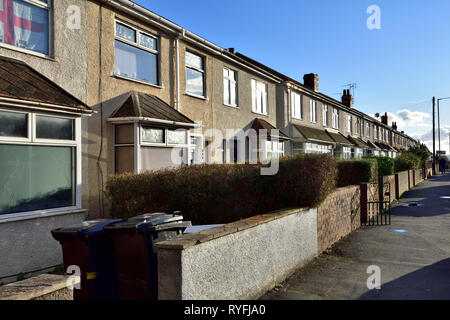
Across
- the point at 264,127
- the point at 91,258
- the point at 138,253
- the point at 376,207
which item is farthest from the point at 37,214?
the point at 264,127

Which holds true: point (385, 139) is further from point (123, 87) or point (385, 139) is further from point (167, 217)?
point (167, 217)

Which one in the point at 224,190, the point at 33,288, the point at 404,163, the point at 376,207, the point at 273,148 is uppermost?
the point at 273,148

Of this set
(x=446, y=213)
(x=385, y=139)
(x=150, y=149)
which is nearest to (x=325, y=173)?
(x=150, y=149)

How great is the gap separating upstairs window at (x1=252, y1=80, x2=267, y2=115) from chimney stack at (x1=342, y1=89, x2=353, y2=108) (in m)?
19.4

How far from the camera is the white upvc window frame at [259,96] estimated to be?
16.2 meters


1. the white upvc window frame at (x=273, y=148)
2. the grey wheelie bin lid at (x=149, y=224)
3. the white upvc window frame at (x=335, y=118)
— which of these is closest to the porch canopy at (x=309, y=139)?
the white upvc window frame at (x=273, y=148)

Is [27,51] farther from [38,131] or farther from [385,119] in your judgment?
[385,119]

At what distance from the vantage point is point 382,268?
6.09 metres

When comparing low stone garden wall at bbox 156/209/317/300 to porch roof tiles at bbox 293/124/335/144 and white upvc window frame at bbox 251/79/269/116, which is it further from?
porch roof tiles at bbox 293/124/335/144

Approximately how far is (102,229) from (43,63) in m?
4.85

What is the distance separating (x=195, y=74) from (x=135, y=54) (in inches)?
113

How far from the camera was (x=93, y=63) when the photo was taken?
8.47 meters

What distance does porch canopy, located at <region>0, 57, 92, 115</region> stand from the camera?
5918 mm

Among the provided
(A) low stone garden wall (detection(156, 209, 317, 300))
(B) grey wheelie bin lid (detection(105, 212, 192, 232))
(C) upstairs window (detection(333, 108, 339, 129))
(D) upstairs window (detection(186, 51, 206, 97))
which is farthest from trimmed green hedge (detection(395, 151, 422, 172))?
(B) grey wheelie bin lid (detection(105, 212, 192, 232))
